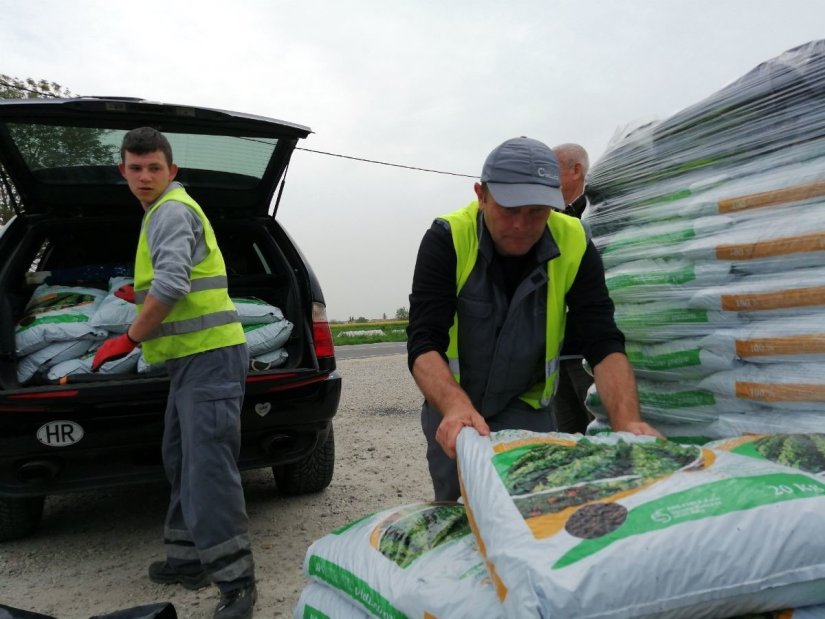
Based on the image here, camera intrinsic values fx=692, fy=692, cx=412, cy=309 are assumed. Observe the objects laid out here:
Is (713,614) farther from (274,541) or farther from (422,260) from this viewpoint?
(274,541)

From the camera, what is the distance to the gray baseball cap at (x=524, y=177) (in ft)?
6.02

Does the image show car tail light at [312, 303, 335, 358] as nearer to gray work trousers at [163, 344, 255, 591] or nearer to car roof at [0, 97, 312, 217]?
gray work trousers at [163, 344, 255, 591]

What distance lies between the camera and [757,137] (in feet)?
6.57

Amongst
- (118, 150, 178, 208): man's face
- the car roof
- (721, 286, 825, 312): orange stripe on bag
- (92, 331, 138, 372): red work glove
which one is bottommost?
(721, 286, 825, 312): orange stripe on bag

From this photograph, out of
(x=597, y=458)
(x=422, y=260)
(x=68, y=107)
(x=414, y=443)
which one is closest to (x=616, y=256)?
(x=422, y=260)

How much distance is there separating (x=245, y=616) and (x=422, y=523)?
1178mm

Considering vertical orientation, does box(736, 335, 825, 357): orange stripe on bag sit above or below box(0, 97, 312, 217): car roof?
below

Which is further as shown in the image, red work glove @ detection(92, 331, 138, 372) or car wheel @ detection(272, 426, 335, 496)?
car wheel @ detection(272, 426, 335, 496)

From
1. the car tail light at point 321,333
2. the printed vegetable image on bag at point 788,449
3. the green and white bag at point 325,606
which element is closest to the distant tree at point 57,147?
the car tail light at point 321,333

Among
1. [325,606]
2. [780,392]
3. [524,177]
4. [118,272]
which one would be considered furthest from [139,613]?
[118,272]

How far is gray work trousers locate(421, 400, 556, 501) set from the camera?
2.21 meters

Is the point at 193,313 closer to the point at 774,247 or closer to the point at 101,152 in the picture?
the point at 101,152

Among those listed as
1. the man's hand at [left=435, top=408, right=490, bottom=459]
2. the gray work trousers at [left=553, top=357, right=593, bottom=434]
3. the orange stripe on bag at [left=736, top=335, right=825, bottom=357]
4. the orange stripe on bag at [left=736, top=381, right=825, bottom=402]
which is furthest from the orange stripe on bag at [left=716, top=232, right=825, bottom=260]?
the gray work trousers at [left=553, top=357, right=593, bottom=434]

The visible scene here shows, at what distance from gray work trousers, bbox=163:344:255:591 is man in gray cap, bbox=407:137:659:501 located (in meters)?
0.85
